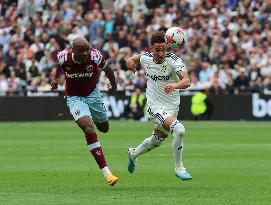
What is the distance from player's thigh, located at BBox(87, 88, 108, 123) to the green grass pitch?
91 cm

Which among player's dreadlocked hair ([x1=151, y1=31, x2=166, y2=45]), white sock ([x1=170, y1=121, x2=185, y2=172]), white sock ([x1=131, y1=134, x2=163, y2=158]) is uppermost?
player's dreadlocked hair ([x1=151, y1=31, x2=166, y2=45])

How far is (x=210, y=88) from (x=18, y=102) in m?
6.99

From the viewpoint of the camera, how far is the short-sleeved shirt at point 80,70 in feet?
46.1

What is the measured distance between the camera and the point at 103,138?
26.0 meters

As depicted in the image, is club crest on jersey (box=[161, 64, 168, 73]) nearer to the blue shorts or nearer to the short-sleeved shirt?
the short-sleeved shirt

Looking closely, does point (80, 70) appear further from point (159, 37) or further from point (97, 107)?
point (159, 37)

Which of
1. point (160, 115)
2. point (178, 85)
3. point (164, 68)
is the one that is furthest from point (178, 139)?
point (164, 68)

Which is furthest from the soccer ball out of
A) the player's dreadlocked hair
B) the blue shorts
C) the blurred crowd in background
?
the blurred crowd in background

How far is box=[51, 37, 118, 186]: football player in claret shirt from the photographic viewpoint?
13688 mm

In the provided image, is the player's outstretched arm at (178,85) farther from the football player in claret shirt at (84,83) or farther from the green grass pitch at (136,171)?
the green grass pitch at (136,171)

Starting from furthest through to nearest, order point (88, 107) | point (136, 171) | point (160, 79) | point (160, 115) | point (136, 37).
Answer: point (136, 37) < point (136, 171) < point (160, 79) < point (160, 115) < point (88, 107)

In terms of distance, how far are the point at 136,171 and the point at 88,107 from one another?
2.26 metres

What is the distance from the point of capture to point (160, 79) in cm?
1468

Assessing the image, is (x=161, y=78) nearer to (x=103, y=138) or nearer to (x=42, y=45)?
(x=103, y=138)
